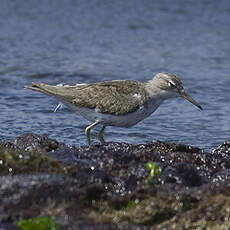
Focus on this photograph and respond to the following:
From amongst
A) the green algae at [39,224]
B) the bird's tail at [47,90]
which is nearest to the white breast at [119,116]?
the bird's tail at [47,90]

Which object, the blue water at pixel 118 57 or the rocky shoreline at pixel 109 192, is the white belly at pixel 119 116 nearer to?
the blue water at pixel 118 57

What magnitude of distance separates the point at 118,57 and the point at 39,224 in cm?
772

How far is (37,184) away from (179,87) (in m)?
3.06

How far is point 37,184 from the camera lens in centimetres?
479

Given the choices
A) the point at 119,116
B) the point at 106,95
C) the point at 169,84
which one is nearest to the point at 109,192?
the point at 119,116

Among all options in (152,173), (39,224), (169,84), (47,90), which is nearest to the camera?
(39,224)

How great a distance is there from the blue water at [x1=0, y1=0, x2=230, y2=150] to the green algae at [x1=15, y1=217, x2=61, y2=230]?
329 cm

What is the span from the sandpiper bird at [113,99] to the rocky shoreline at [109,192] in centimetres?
134

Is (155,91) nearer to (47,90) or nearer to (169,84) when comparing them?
(169,84)

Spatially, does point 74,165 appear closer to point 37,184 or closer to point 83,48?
point 37,184

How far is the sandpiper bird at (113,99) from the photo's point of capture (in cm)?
709

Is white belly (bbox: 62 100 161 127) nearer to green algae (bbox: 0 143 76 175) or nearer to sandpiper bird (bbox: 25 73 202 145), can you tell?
sandpiper bird (bbox: 25 73 202 145)

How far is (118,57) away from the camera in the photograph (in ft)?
39.0

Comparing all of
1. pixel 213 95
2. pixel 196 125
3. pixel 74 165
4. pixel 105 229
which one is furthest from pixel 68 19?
pixel 105 229
